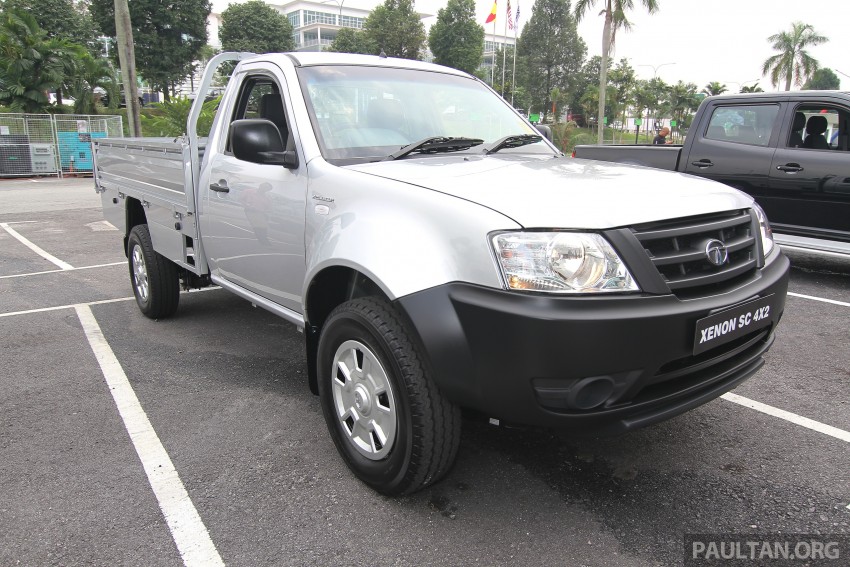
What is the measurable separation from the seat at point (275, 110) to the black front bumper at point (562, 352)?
6.38 ft

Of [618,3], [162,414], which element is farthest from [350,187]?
[618,3]

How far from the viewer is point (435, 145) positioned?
3.29 metres

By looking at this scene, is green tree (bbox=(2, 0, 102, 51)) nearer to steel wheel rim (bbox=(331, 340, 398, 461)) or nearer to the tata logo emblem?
steel wheel rim (bbox=(331, 340, 398, 461))

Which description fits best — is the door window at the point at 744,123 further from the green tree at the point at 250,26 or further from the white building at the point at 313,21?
the white building at the point at 313,21

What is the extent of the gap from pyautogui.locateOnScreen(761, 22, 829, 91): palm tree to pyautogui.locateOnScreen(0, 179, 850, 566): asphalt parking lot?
56.3 meters

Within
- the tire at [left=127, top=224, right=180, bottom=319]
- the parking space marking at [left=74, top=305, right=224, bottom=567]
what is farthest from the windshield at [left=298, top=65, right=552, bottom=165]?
the tire at [left=127, top=224, right=180, bottom=319]

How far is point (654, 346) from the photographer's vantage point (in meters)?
2.11

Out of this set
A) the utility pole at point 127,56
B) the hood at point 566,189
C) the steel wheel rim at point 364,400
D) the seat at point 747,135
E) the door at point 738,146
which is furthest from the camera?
the utility pole at point 127,56

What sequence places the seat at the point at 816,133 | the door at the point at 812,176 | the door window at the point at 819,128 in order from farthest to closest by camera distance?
the seat at the point at 816,133 → the door window at the point at 819,128 → the door at the point at 812,176

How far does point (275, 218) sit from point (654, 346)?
6.69ft

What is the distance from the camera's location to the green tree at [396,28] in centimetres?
7200

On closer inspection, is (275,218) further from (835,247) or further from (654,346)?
(835,247)

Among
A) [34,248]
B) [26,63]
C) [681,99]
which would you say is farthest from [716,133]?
[681,99]

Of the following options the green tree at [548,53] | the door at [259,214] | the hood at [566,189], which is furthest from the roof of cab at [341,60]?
the green tree at [548,53]
